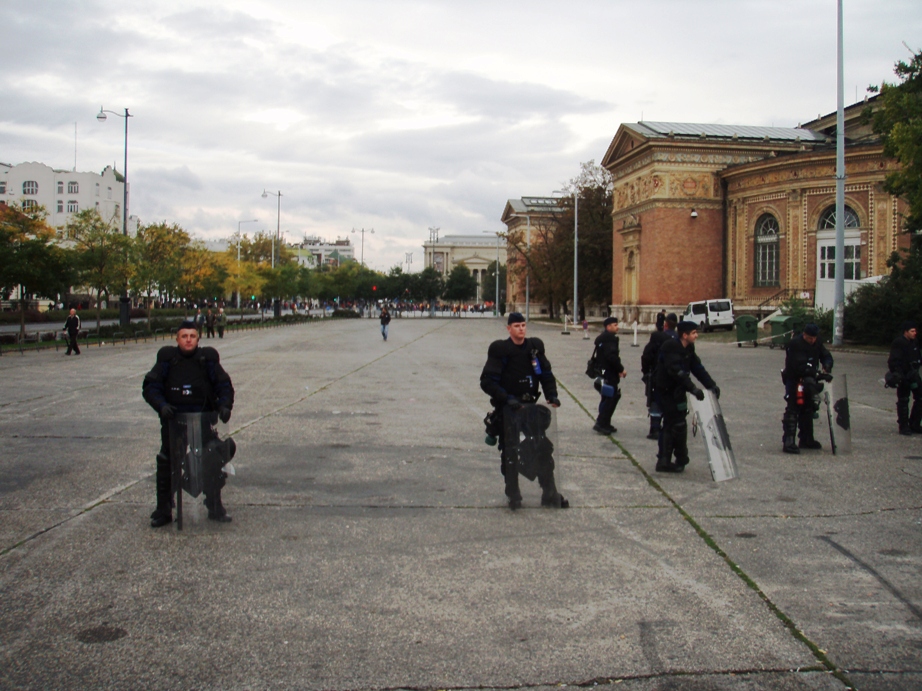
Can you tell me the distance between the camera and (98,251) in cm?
3531

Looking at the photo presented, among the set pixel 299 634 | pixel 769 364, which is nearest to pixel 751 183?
pixel 769 364

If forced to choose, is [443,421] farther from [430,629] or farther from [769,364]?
[769,364]

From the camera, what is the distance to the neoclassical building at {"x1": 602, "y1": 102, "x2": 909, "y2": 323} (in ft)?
136

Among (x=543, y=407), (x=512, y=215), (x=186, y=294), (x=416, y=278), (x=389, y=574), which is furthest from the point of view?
(x=416, y=278)

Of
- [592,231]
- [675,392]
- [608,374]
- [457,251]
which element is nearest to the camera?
[675,392]

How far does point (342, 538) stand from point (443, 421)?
6.36 m

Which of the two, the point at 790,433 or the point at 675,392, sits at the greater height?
the point at 675,392

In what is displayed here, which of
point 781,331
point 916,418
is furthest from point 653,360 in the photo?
point 781,331

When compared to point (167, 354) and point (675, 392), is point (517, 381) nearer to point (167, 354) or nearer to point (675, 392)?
point (675, 392)

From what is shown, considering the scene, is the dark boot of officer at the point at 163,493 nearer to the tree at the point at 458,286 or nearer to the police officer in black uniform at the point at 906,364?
the police officer in black uniform at the point at 906,364

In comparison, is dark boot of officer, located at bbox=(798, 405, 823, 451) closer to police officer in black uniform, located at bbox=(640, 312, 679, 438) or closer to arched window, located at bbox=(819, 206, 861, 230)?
police officer in black uniform, located at bbox=(640, 312, 679, 438)

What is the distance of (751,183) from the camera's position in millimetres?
47062

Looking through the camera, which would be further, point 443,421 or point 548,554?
point 443,421

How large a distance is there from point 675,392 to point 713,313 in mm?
38876
